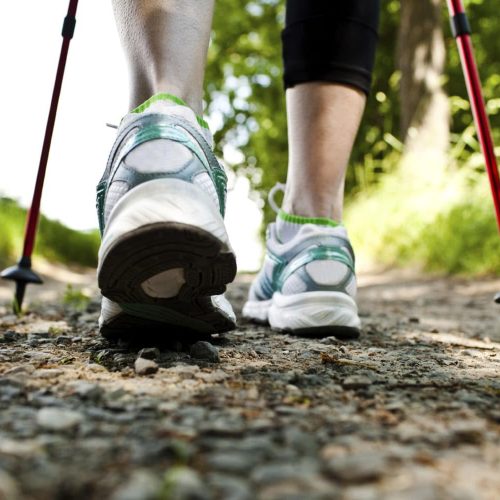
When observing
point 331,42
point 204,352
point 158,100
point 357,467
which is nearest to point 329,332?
point 204,352

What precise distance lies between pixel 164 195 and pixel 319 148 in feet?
2.68

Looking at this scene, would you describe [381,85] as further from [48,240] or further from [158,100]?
[158,100]

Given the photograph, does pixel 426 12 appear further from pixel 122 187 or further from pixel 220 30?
pixel 122 187

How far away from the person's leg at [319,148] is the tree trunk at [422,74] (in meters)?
5.31

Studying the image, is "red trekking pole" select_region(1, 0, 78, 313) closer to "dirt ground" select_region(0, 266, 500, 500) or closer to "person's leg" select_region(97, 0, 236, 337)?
"dirt ground" select_region(0, 266, 500, 500)

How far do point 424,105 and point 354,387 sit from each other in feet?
22.4

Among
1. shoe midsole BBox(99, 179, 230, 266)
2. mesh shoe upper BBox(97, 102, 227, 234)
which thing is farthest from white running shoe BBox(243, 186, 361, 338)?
shoe midsole BBox(99, 179, 230, 266)

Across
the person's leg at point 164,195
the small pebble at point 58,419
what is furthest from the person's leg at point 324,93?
the small pebble at point 58,419

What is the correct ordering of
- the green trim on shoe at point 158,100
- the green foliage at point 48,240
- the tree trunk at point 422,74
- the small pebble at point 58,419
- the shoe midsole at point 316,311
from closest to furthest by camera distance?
the small pebble at point 58,419, the green trim on shoe at point 158,100, the shoe midsole at point 316,311, the green foliage at point 48,240, the tree trunk at point 422,74

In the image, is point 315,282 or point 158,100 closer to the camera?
point 158,100

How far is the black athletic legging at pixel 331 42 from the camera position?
177cm

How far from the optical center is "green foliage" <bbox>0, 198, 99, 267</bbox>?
6.43 m

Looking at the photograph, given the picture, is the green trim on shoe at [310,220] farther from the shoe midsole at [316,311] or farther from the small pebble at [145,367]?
the small pebble at [145,367]

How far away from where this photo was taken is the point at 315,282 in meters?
1.63
